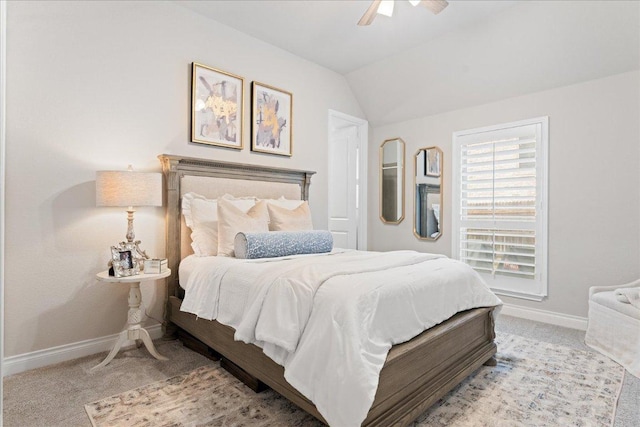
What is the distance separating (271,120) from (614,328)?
3531 mm

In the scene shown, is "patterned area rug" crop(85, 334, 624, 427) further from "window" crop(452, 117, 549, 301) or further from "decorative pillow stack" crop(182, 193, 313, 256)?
"window" crop(452, 117, 549, 301)

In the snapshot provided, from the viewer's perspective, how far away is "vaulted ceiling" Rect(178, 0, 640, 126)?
9.86 ft

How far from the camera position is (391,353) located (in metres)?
1.66

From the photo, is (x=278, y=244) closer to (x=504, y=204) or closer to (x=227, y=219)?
(x=227, y=219)

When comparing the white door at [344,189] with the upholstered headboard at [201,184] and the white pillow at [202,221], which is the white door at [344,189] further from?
the white pillow at [202,221]

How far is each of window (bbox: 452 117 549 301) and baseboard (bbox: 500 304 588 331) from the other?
140 mm

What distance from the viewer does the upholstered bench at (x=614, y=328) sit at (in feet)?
8.13

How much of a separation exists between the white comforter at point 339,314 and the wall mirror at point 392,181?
2508 mm

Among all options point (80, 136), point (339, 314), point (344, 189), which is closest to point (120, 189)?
point (80, 136)

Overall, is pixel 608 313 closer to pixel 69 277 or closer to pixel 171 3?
pixel 69 277

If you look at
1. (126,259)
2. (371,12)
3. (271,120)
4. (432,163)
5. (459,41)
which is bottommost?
(126,259)

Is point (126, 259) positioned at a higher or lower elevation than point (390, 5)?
lower

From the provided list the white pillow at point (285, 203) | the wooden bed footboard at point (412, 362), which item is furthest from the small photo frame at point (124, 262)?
the white pillow at point (285, 203)

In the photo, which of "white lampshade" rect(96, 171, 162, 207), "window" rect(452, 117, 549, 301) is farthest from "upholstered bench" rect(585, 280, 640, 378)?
"white lampshade" rect(96, 171, 162, 207)
